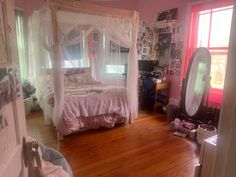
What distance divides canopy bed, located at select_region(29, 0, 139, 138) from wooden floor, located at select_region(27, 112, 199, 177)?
226 millimetres

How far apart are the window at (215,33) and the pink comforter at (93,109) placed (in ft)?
5.91

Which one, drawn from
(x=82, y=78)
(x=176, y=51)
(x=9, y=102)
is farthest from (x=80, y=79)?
(x=9, y=102)

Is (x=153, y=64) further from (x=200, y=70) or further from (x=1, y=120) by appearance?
(x=1, y=120)

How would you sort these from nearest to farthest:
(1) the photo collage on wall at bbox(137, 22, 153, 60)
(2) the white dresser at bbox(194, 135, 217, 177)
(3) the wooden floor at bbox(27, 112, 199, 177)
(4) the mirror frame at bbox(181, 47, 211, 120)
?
(2) the white dresser at bbox(194, 135, 217, 177) < (3) the wooden floor at bbox(27, 112, 199, 177) < (4) the mirror frame at bbox(181, 47, 211, 120) < (1) the photo collage on wall at bbox(137, 22, 153, 60)

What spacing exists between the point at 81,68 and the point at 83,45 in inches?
21.4

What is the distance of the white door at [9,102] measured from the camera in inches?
25.5

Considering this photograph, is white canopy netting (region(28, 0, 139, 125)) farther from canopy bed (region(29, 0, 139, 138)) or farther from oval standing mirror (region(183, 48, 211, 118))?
oval standing mirror (region(183, 48, 211, 118))

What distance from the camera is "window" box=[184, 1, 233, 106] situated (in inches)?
134

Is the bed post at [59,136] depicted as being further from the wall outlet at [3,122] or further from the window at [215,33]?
the window at [215,33]

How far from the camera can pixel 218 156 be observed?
0.47 m

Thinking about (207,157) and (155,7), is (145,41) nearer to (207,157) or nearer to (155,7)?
(155,7)

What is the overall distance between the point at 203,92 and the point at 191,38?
1.38m

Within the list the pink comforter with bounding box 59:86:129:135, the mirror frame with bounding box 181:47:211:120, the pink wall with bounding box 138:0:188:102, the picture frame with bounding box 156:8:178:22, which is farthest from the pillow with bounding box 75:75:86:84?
the picture frame with bounding box 156:8:178:22

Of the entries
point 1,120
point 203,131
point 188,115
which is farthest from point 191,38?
point 1,120
